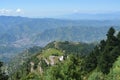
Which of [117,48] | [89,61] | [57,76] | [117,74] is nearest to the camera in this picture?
[57,76]

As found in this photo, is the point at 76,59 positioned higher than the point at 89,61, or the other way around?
the point at 76,59

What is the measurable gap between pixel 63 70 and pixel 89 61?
4025 centimetres

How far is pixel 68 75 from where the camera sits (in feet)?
135

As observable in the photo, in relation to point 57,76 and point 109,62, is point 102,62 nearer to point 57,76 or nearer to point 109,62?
point 109,62

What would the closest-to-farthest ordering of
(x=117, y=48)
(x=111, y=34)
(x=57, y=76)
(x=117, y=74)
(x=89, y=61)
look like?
1. (x=57, y=76)
2. (x=117, y=74)
3. (x=117, y=48)
4. (x=111, y=34)
5. (x=89, y=61)

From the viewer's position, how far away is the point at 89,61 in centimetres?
8112

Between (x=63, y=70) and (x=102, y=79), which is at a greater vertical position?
(x=63, y=70)

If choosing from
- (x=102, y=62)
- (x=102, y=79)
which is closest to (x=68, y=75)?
(x=102, y=79)

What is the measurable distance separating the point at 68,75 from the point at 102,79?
12.3 metres

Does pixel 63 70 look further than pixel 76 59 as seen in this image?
No

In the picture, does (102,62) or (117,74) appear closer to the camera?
(117,74)

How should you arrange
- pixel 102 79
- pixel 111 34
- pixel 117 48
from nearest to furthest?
pixel 102 79 → pixel 117 48 → pixel 111 34

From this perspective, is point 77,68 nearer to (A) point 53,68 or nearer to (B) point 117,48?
(A) point 53,68

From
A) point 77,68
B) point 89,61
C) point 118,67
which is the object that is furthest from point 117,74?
point 89,61
